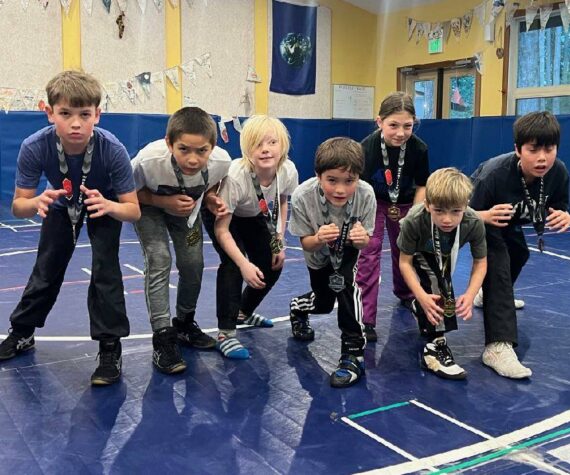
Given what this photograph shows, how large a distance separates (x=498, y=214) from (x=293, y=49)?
29.5 feet

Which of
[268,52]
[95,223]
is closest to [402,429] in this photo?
[95,223]

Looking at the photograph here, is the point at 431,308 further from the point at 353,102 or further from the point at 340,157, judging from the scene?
the point at 353,102

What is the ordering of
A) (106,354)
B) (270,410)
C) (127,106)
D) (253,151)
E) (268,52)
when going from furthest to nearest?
1. (268,52)
2. (127,106)
3. (253,151)
4. (106,354)
5. (270,410)

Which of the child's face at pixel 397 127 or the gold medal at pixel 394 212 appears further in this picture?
the gold medal at pixel 394 212

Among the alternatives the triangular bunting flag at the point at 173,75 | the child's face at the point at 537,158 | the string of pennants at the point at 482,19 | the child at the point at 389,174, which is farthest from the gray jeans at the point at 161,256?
the triangular bunting flag at the point at 173,75

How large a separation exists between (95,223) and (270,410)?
3.29ft

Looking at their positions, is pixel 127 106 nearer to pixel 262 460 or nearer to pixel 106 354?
pixel 106 354

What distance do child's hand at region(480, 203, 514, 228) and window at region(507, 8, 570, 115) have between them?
7.11 m

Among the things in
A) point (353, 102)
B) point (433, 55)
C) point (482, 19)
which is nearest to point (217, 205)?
point (482, 19)

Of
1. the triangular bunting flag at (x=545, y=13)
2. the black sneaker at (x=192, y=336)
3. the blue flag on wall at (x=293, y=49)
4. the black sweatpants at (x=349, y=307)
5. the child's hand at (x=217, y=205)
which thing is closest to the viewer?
the black sweatpants at (x=349, y=307)

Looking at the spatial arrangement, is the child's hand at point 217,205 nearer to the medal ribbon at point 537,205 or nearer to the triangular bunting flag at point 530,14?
the medal ribbon at point 537,205

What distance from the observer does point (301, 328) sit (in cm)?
308

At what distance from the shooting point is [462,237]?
2.64 metres

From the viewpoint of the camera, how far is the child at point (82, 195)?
7.68 ft
